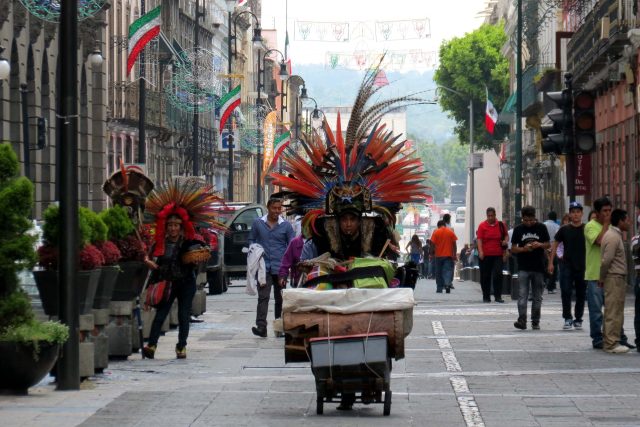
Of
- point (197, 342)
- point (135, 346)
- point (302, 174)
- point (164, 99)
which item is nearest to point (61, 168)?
point (302, 174)

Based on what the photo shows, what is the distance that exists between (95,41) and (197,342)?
27.4 meters

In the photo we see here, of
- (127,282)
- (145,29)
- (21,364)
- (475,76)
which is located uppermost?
(475,76)

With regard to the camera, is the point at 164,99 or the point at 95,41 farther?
the point at 164,99

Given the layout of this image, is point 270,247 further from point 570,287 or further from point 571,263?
point 570,287

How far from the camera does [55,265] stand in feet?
54.6

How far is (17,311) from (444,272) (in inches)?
1065

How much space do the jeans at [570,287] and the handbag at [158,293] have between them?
627 cm

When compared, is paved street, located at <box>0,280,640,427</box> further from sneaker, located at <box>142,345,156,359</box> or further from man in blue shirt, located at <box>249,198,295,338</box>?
man in blue shirt, located at <box>249,198,295,338</box>

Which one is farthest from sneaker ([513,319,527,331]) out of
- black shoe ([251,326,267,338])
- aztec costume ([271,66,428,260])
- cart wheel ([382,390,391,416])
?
cart wheel ([382,390,391,416])

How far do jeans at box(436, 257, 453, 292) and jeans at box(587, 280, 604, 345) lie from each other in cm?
2049

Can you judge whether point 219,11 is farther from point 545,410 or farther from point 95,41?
point 545,410

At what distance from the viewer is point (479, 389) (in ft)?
53.3

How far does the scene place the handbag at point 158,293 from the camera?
20312mm

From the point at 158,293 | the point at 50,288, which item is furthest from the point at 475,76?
the point at 50,288
